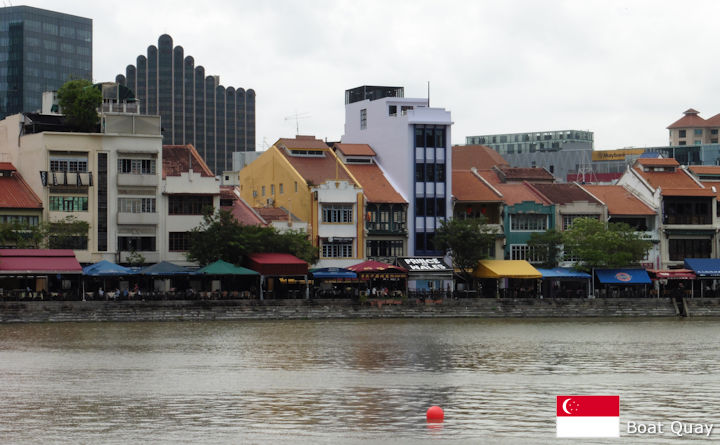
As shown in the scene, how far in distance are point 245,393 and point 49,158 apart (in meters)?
49.1

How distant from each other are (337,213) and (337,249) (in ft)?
8.95

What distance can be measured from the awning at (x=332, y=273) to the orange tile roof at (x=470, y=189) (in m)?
15.8

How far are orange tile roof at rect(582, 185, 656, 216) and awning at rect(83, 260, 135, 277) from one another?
43034 millimetres

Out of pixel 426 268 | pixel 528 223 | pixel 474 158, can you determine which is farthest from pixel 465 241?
pixel 474 158

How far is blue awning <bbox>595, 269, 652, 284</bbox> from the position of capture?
98044 mm

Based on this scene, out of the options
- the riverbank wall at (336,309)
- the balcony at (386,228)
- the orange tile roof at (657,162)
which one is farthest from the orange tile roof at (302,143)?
the orange tile roof at (657,162)

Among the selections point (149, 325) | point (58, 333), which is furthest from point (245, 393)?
point (149, 325)

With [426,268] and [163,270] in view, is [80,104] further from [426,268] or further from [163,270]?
[426,268]

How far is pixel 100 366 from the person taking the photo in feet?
166

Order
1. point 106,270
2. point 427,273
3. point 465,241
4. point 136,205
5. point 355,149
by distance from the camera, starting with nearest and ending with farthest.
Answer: point 106,270
point 136,205
point 465,241
point 427,273
point 355,149

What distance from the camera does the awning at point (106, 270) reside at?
8069 centimetres

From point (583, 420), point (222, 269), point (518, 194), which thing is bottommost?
point (583, 420)

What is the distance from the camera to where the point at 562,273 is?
97562 millimetres

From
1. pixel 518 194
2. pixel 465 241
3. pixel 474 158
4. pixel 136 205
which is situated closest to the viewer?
pixel 136 205
